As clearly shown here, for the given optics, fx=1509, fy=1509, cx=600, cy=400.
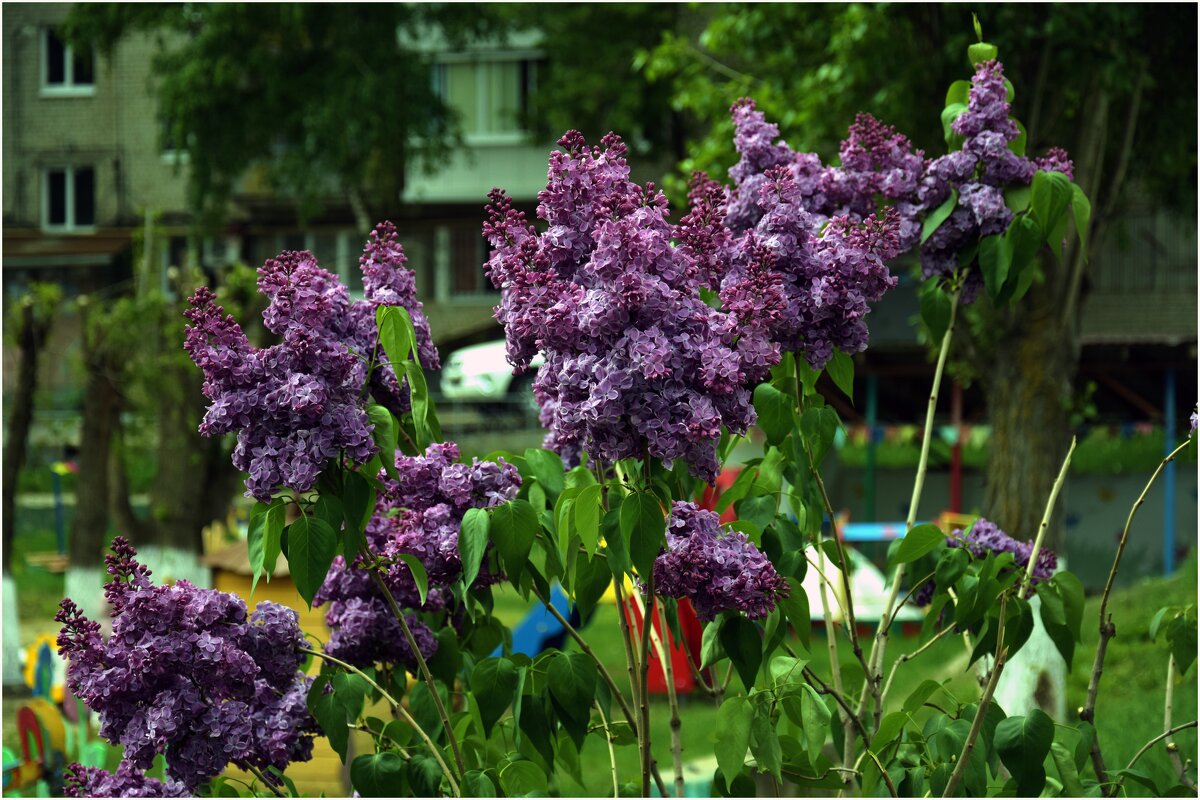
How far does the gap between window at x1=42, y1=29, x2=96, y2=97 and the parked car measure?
1284 centimetres

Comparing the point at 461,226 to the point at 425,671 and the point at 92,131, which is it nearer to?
the point at 92,131

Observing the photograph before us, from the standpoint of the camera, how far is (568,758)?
10.8ft

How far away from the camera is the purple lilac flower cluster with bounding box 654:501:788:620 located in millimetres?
2533

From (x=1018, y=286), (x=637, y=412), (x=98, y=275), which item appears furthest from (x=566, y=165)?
(x=98, y=275)

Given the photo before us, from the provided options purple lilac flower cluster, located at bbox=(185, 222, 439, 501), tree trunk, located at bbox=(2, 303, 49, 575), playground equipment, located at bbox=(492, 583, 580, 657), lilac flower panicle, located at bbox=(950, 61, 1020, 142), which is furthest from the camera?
tree trunk, located at bbox=(2, 303, 49, 575)

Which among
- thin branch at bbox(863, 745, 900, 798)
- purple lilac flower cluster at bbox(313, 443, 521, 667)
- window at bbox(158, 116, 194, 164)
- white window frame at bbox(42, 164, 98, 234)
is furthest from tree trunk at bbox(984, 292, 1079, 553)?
white window frame at bbox(42, 164, 98, 234)

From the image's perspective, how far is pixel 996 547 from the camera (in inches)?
133

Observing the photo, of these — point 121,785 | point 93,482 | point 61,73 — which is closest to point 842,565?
point 121,785

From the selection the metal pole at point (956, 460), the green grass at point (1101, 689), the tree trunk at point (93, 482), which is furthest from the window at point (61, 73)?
the green grass at point (1101, 689)

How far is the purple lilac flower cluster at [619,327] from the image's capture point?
2.29 m

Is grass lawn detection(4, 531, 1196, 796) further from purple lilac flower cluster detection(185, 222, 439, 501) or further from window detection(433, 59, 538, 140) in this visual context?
window detection(433, 59, 538, 140)

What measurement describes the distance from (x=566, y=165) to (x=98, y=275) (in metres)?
27.6

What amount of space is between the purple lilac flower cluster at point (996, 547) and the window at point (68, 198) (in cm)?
2847

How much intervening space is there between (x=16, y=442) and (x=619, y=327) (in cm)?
1045
